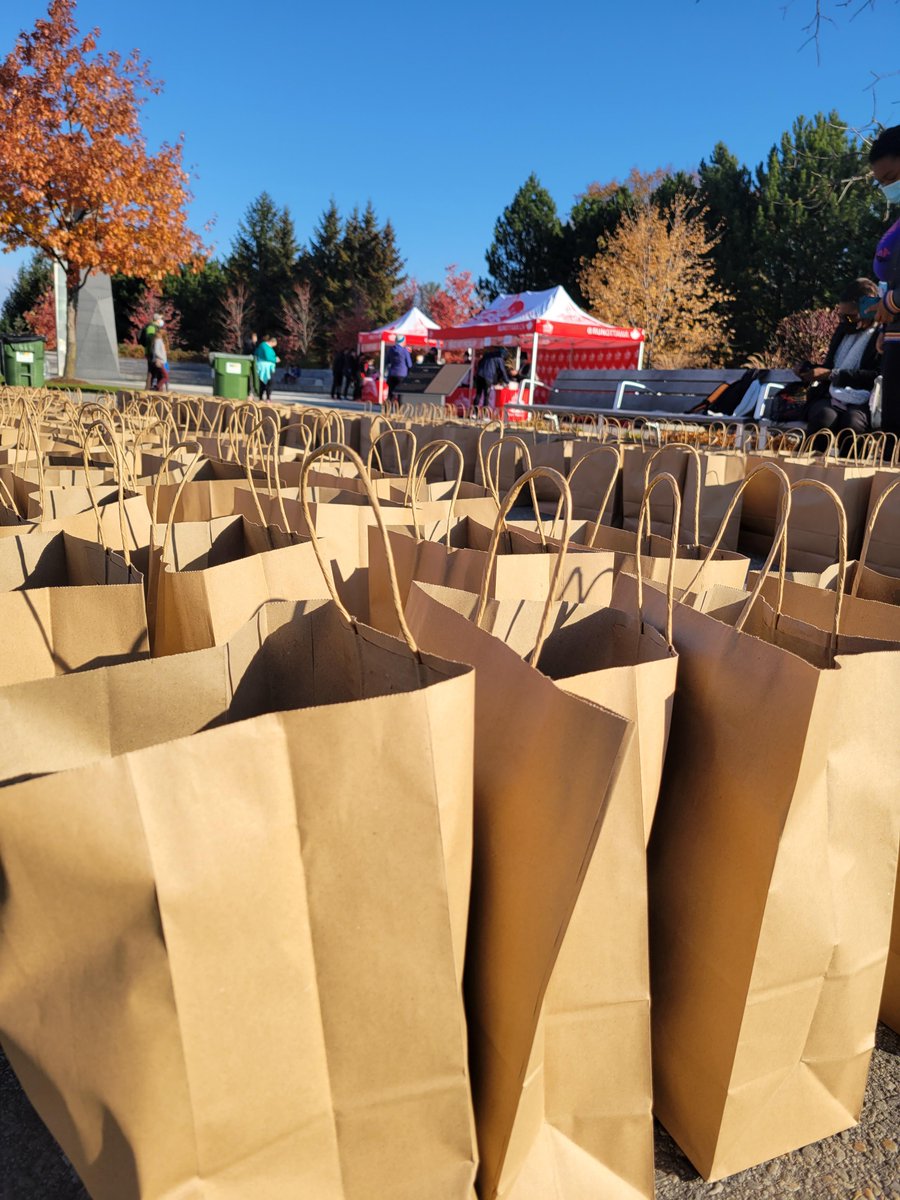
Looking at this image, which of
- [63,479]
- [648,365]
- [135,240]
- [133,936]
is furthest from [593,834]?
[648,365]

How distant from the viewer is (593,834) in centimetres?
79

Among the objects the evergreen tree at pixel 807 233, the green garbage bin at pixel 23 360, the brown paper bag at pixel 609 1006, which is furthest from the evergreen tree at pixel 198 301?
the brown paper bag at pixel 609 1006

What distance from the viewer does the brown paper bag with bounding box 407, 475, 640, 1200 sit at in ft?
2.64

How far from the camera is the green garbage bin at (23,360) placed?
445 inches

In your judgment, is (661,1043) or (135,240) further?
(135,240)

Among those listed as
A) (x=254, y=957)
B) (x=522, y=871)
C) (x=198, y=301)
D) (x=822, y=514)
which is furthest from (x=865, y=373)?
(x=198, y=301)

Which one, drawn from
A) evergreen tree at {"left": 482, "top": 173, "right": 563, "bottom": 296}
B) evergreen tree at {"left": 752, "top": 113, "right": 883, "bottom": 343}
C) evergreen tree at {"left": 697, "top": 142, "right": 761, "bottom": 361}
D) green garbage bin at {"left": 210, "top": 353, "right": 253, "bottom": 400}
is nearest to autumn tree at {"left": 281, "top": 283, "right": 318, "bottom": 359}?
evergreen tree at {"left": 482, "top": 173, "right": 563, "bottom": 296}

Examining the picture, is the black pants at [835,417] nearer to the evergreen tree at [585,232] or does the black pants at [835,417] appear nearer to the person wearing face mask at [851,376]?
the person wearing face mask at [851,376]

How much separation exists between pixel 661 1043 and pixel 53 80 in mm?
18080

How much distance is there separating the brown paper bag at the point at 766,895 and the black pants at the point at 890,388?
4256 millimetres

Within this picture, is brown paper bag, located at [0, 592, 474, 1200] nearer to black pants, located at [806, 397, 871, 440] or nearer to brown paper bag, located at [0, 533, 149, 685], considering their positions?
brown paper bag, located at [0, 533, 149, 685]

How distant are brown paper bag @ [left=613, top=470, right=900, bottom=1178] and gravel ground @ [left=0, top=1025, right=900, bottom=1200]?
0.02m

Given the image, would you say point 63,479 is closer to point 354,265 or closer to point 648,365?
point 648,365

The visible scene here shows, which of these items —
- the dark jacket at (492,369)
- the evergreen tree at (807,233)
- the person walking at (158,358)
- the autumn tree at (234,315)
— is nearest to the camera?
the dark jacket at (492,369)
